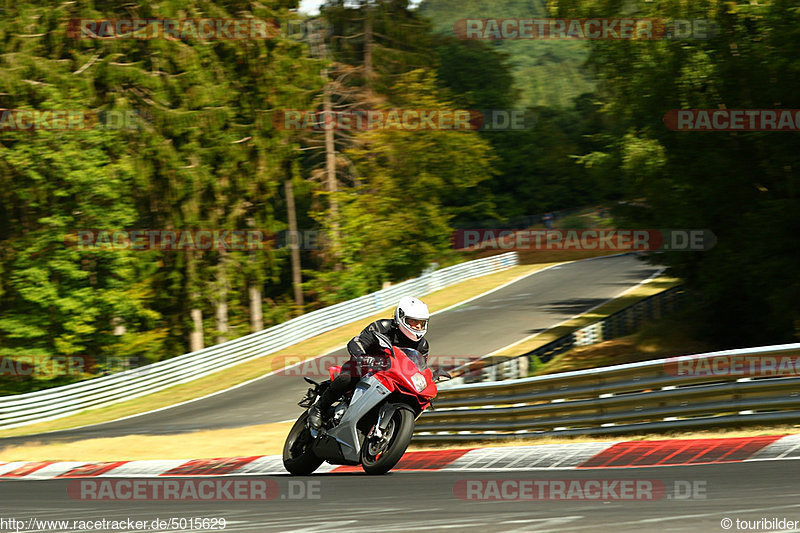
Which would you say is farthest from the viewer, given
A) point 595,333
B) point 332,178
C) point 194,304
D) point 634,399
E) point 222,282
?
point 332,178

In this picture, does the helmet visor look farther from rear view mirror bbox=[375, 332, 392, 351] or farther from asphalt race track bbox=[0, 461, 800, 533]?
asphalt race track bbox=[0, 461, 800, 533]

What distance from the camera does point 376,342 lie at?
8.48 meters

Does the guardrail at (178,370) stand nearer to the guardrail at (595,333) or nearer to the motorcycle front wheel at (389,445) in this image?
the guardrail at (595,333)

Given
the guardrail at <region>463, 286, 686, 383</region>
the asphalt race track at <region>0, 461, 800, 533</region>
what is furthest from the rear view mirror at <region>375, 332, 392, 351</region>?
the guardrail at <region>463, 286, 686, 383</region>

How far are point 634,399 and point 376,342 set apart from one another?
3.43m

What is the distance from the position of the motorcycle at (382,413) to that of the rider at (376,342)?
139mm

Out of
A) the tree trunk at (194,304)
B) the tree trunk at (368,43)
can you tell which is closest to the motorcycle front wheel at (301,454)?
the tree trunk at (194,304)

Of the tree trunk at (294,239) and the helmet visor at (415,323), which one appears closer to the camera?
the helmet visor at (415,323)

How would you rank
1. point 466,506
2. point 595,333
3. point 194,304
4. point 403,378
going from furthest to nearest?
point 194,304, point 595,333, point 403,378, point 466,506

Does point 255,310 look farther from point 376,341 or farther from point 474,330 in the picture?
point 376,341

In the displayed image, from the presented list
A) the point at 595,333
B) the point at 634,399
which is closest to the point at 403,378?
the point at 634,399

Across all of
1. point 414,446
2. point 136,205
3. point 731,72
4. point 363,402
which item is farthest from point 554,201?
point 363,402

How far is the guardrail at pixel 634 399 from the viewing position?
873 centimetres

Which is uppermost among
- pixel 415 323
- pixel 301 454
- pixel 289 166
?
pixel 289 166
